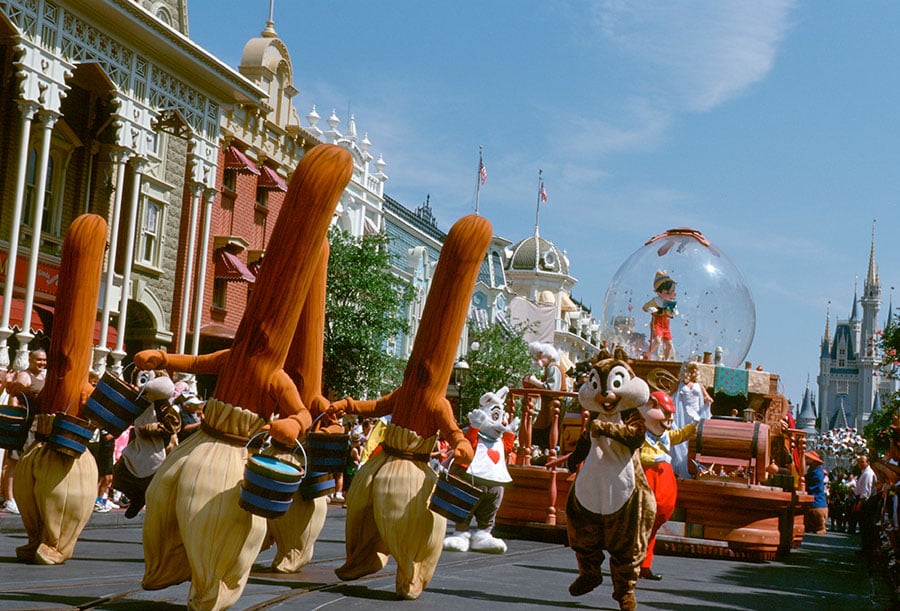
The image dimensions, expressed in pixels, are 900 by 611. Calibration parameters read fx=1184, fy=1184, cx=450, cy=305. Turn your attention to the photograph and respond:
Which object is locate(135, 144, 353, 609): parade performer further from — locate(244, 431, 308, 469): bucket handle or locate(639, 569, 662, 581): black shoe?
locate(639, 569, 662, 581): black shoe

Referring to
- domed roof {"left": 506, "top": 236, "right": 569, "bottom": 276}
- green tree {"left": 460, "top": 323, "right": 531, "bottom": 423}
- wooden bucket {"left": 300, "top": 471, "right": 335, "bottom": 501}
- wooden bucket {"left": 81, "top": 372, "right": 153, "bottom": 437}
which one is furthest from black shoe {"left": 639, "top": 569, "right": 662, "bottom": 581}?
domed roof {"left": 506, "top": 236, "right": 569, "bottom": 276}

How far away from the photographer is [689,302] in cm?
1472

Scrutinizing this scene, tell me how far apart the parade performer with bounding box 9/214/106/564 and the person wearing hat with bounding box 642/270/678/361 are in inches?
336

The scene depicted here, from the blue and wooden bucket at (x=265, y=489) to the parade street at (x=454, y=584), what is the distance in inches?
31.6

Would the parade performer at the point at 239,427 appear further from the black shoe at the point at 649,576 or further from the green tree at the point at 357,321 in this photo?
the green tree at the point at 357,321

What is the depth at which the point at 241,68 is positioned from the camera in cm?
3241

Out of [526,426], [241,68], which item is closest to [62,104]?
[241,68]

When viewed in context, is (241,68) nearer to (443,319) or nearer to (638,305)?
(638,305)

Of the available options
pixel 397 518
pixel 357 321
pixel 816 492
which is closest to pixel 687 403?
pixel 397 518

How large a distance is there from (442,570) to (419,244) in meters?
41.5

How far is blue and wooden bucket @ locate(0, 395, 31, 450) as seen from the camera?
7574mm

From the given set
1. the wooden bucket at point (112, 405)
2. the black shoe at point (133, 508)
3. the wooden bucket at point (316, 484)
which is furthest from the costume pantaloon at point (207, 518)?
the black shoe at point (133, 508)

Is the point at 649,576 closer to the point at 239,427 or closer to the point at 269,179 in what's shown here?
the point at 239,427

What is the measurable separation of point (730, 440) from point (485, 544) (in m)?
3.13
